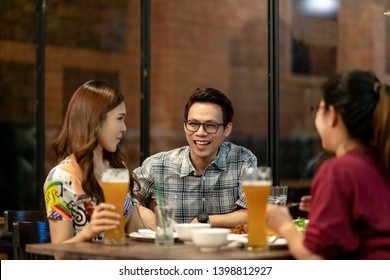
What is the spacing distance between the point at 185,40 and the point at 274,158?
1378 mm

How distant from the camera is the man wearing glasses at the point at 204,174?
372 cm

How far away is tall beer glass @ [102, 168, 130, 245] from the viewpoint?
8.52 ft

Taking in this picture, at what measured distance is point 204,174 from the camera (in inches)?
148

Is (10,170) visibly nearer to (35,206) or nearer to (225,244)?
(35,206)

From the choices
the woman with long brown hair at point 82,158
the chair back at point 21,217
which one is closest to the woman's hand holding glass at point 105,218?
the woman with long brown hair at point 82,158

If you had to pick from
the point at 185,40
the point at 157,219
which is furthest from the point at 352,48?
the point at 157,219

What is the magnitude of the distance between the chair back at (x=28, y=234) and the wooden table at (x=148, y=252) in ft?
1.43

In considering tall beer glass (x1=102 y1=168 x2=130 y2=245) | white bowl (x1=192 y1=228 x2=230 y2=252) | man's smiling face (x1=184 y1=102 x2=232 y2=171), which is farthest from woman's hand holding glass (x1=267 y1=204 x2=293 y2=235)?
man's smiling face (x1=184 y1=102 x2=232 y2=171)

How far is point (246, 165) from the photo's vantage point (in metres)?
3.78

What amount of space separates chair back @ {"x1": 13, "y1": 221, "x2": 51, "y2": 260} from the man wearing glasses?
2.41 feet

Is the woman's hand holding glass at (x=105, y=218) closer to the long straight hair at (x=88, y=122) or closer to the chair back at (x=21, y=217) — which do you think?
the long straight hair at (x=88, y=122)

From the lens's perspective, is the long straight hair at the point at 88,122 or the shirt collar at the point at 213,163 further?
the shirt collar at the point at 213,163

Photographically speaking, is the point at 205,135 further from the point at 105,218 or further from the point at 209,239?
the point at 209,239

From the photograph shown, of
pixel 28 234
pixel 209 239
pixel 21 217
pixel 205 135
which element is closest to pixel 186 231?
pixel 209 239
